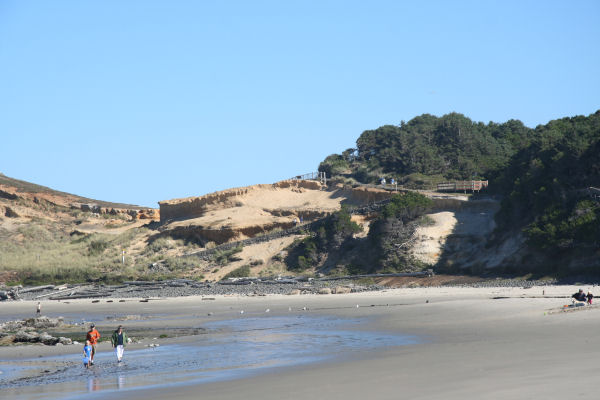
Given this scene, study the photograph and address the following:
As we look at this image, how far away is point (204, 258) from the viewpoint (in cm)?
4556

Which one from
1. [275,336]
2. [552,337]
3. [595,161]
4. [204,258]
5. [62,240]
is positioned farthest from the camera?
[62,240]

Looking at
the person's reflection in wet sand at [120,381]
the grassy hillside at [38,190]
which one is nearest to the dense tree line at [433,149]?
the grassy hillside at [38,190]

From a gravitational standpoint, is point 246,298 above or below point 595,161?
below

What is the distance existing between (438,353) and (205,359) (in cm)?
508

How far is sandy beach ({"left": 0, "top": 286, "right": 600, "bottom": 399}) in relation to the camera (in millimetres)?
9438

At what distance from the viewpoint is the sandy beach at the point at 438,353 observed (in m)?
9.44

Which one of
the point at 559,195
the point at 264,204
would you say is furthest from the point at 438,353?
the point at 264,204

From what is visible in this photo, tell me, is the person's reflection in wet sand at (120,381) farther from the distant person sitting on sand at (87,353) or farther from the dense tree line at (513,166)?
the dense tree line at (513,166)

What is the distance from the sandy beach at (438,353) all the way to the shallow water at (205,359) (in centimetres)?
36

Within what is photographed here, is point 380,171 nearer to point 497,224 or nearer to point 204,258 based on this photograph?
point 204,258

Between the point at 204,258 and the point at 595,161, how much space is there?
986 inches

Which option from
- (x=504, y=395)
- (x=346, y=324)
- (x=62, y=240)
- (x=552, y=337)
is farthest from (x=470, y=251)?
(x=62, y=240)

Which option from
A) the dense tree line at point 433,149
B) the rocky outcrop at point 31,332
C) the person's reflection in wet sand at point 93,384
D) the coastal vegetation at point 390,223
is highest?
the dense tree line at point 433,149

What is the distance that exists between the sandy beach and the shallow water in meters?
0.36
